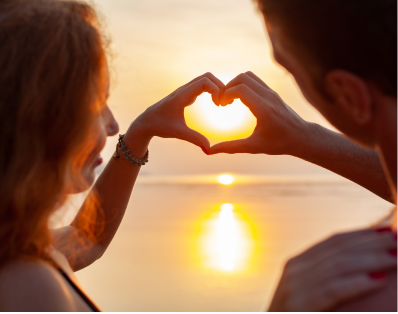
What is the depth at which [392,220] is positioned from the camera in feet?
4.87

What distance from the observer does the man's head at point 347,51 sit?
1100mm

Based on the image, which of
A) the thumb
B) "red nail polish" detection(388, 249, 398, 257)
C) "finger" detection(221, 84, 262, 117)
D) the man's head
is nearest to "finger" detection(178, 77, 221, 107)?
"finger" detection(221, 84, 262, 117)

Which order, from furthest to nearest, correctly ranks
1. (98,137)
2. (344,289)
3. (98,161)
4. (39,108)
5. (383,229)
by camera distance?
(98,161), (98,137), (39,108), (383,229), (344,289)

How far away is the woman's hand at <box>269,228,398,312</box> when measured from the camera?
1.06m

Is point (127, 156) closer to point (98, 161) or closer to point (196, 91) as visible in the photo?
point (98, 161)

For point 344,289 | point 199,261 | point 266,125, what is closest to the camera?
point 344,289

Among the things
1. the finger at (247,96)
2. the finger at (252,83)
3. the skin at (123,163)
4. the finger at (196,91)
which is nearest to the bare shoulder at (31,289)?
the skin at (123,163)

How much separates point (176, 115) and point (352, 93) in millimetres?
1290

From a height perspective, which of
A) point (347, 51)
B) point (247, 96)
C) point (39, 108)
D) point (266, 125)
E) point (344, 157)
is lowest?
point (344, 157)

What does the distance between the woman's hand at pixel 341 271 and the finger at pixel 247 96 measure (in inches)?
46.5

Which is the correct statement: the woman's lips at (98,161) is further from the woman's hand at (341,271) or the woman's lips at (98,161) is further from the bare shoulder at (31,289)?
the woman's hand at (341,271)

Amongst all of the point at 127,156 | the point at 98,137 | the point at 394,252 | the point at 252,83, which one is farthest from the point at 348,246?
the point at 127,156

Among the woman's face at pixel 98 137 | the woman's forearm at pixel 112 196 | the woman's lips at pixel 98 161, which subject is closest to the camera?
the woman's face at pixel 98 137

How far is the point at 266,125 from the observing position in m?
2.21
